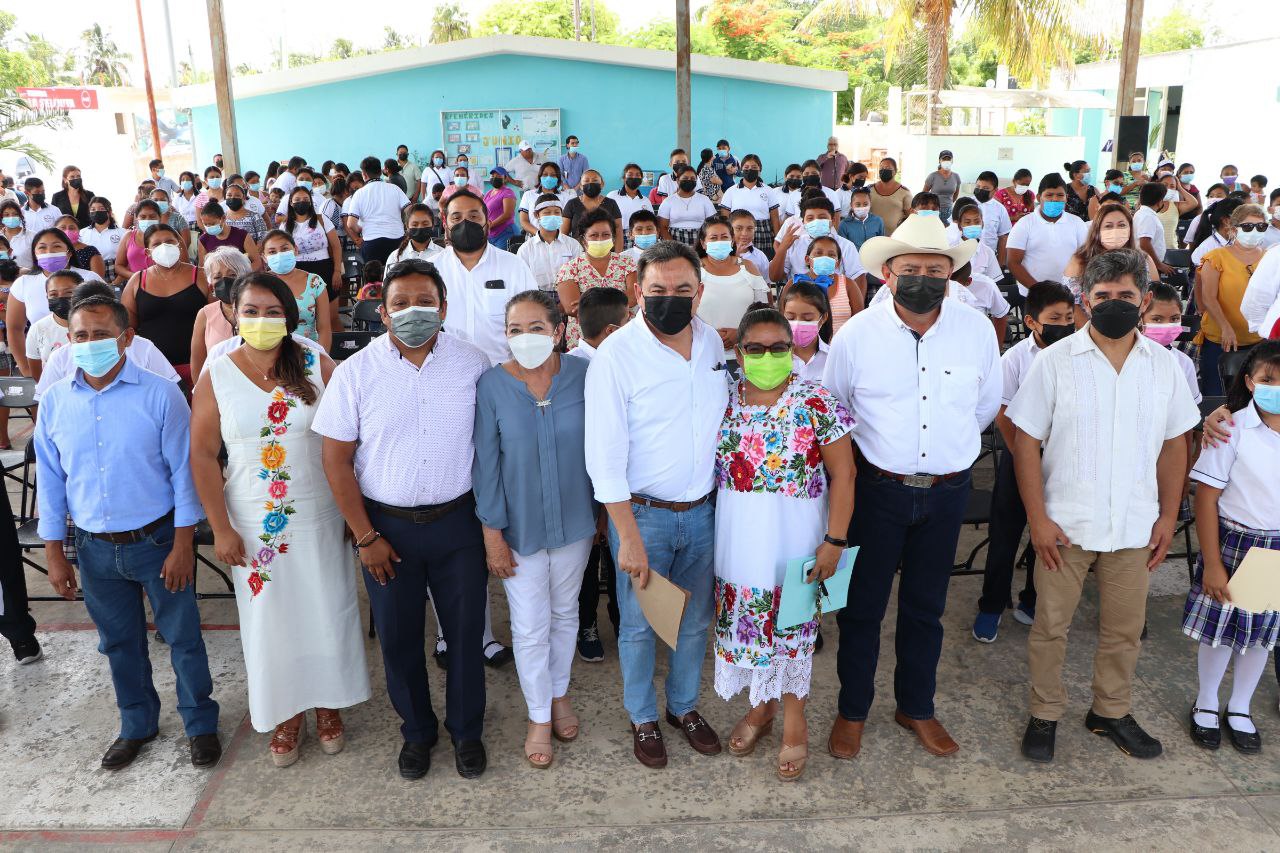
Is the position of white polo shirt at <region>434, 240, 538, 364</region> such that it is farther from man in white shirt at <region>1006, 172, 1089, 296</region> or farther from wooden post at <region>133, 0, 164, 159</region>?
wooden post at <region>133, 0, 164, 159</region>

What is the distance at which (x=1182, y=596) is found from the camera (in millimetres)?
4730

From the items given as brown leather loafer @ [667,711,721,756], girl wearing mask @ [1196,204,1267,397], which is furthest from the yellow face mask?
girl wearing mask @ [1196,204,1267,397]

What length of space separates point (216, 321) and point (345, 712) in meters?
2.04

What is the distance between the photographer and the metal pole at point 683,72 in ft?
46.9

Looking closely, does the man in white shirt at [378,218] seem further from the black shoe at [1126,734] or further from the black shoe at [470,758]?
the black shoe at [1126,734]

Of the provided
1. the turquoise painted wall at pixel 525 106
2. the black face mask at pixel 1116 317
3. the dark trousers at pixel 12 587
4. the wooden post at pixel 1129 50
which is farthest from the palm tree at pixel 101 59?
the black face mask at pixel 1116 317

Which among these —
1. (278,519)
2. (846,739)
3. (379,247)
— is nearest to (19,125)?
(379,247)

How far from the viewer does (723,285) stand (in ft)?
17.8

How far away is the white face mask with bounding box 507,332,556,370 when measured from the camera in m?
3.16

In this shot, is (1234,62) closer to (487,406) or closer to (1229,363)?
(1229,363)

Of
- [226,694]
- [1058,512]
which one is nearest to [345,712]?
[226,694]

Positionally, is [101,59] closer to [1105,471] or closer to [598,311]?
[598,311]

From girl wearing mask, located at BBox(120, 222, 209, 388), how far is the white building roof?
44.0 ft

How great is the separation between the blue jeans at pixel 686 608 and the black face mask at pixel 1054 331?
6.31 feet
